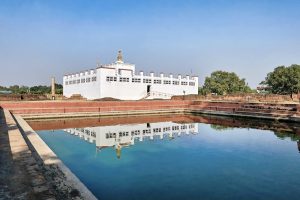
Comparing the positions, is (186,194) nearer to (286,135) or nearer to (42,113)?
(286,135)

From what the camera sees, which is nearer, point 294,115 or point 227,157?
point 227,157

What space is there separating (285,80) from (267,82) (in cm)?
717

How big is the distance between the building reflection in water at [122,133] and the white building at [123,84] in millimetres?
20916

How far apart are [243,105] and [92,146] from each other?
19.5m

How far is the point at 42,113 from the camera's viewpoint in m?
25.0

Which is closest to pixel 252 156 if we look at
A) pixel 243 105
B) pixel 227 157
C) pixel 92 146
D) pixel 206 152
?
pixel 227 157

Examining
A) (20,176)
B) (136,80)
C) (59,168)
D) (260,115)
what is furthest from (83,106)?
(20,176)

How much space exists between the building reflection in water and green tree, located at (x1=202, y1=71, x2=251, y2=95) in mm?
48208

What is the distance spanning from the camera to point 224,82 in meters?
68.4

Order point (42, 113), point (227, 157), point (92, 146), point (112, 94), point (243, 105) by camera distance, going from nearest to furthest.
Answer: point (227, 157), point (92, 146), point (42, 113), point (243, 105), point (112, 94)

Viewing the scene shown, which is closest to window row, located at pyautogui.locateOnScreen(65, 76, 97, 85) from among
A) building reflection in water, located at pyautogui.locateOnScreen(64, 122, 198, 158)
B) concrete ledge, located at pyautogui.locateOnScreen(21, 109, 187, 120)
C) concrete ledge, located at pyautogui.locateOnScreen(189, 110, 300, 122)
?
concrete ledge, located at pyautogui.locateOnScreen(21, 109, 187, 120)

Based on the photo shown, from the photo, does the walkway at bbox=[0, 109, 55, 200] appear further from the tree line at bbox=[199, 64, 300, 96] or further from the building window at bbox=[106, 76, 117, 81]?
the tree line at bbox=[199, 64, 300, 96]

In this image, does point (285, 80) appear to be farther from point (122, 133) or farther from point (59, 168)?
point (59, 168)

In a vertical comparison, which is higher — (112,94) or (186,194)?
(112,94)
